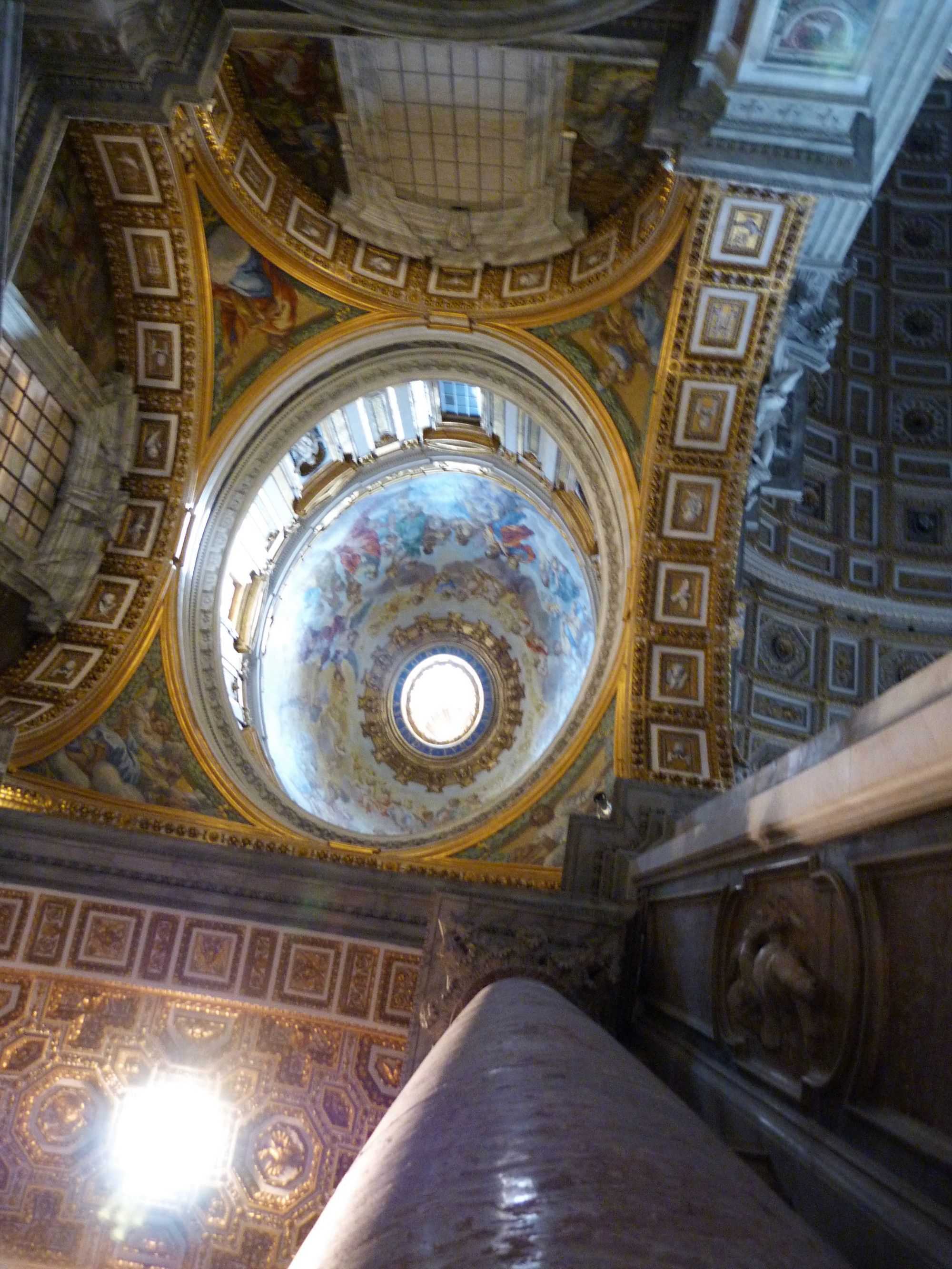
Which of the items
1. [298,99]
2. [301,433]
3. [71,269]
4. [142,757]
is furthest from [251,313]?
[142,757]

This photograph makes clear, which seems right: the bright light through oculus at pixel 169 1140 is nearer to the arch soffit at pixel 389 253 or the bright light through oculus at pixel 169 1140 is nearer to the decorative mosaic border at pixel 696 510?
the decorative mosaic border at pixel 696 510

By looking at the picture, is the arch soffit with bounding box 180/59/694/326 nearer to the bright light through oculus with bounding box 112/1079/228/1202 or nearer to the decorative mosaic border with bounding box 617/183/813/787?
the decorative mosaic border with bounding box 617/183/813/787

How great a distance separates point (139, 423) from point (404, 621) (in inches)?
342

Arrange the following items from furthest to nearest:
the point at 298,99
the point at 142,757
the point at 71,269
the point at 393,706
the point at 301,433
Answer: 1. the point at 393,706
2. the point at 301,433
3. the point at 142,757
4. the point at 298,99
5. the point at 71,269

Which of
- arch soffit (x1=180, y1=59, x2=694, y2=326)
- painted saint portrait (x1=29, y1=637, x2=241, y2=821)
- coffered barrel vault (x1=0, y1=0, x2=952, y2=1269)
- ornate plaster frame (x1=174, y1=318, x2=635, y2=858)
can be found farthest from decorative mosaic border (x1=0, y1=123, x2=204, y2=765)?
arch soffit (x1=180, y1=59, x2=694, y2=326)

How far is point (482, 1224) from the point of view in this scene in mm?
1489

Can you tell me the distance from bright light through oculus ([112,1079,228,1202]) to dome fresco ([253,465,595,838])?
24.1ft

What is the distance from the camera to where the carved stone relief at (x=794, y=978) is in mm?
2973

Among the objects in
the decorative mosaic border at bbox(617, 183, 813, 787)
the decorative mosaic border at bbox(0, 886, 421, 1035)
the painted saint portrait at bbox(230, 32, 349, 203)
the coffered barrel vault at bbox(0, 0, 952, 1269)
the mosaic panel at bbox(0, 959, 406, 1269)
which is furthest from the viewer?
the decorative mosaic border at bbox(617, 183, 813, 787)

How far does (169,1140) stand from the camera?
25.9 ft

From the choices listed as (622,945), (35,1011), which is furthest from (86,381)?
(622,945)

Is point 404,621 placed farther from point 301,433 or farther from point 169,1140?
point 169,1140

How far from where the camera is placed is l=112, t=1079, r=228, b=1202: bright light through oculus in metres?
7.83

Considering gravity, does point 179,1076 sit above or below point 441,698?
below
